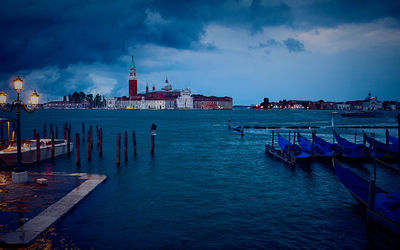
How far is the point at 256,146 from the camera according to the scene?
93.1 ft

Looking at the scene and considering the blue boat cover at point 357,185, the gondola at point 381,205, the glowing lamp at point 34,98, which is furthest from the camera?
the glowing lamp at point 34,98

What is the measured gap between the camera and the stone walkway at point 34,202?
7515 millimetres

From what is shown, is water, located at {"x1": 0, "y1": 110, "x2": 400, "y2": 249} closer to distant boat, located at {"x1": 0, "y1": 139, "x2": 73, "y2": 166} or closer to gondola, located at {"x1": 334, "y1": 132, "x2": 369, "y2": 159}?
distant boat, located at {"x1": 0, "y1": 139, "x2": 73, "y2": 166}

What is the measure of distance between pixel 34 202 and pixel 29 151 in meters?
9.41

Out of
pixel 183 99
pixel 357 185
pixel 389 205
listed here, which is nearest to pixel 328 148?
pixel 357 185

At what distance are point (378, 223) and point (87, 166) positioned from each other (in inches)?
602

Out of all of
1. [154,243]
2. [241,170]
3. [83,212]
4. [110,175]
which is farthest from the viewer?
[241,170]

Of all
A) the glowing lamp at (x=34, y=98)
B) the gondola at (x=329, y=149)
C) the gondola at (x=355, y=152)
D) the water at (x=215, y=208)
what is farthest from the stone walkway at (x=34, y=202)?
the gondola at (x=355, y=152)

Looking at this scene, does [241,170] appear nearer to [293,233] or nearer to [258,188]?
[258,188]

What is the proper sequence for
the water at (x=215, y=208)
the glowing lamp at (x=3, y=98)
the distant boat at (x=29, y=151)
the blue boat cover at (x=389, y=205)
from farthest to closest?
the distant boat at (x=29, y=151)
the glowing lamp at (x=3, y=98)
the water at (x=215, y=208)
the blue boat cover at (x=389, y=205)

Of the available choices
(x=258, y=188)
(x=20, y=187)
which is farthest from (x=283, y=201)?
(x=20, y=187)

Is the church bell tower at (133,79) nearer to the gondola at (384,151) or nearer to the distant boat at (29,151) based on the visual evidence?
the distant boat at (29,151)

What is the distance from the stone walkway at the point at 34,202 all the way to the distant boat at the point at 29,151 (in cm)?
292

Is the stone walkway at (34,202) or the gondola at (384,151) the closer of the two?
the stone walkway at (34,202)
